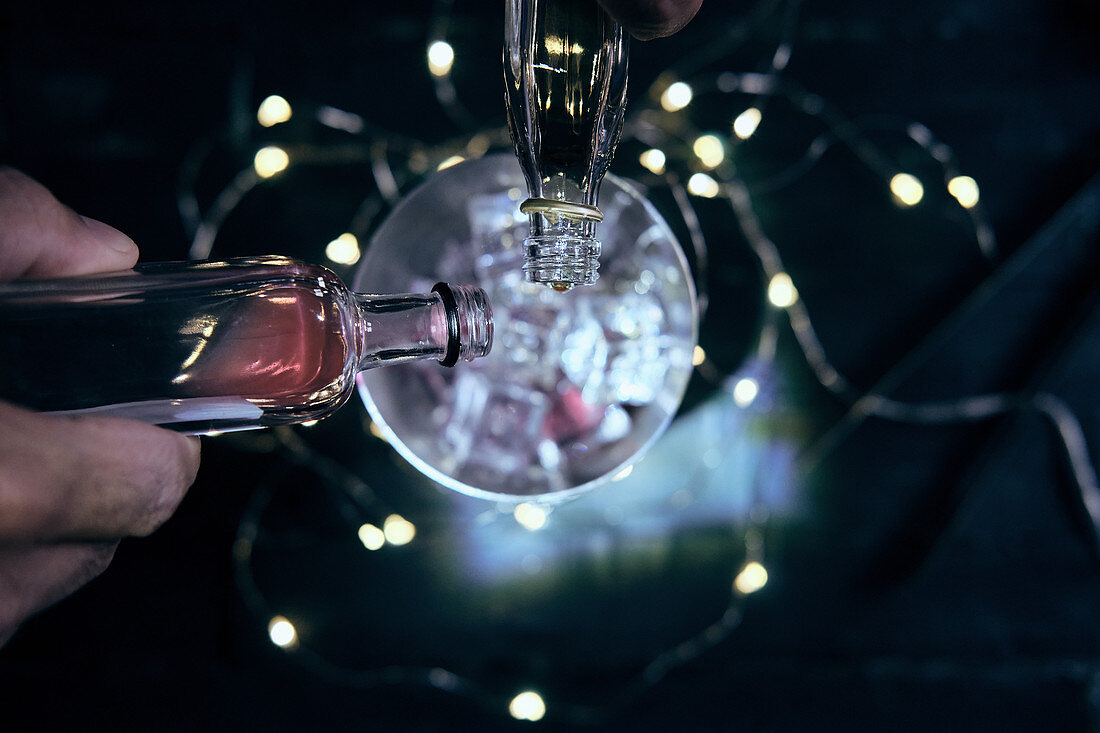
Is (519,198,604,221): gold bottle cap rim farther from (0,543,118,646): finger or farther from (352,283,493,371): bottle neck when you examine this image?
(0,543,118,646): finger

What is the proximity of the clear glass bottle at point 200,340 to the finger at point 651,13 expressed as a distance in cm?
20

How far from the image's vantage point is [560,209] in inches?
15.4

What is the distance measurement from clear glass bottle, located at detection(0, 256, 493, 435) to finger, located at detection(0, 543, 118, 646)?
78mm

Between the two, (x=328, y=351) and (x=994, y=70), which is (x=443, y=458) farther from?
(x=994, y=70)

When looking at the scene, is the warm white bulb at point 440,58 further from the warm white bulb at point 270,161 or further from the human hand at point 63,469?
the human hand at point 63,469

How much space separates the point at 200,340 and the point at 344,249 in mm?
339

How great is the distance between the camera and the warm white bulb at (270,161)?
2.33ft

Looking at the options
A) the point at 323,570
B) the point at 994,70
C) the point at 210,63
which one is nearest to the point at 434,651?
the point at 323,570

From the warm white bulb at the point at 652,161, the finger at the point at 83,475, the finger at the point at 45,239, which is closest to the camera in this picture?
the finger at the point at 83,475

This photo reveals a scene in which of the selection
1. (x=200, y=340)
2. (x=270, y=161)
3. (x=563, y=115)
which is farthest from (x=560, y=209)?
(x=270, y=161)

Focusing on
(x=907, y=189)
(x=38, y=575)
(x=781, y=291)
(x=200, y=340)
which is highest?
(x=907, y=189)

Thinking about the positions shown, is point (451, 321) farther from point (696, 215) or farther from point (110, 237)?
point (696, 215)

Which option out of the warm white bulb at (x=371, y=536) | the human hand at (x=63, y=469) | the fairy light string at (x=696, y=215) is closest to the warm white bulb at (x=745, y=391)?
the fairy light string at (x=696, y=215)

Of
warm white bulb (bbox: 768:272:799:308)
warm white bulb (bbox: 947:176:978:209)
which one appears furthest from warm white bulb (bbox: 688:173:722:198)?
warm white bulb (bbox: 947:176:978:209)
